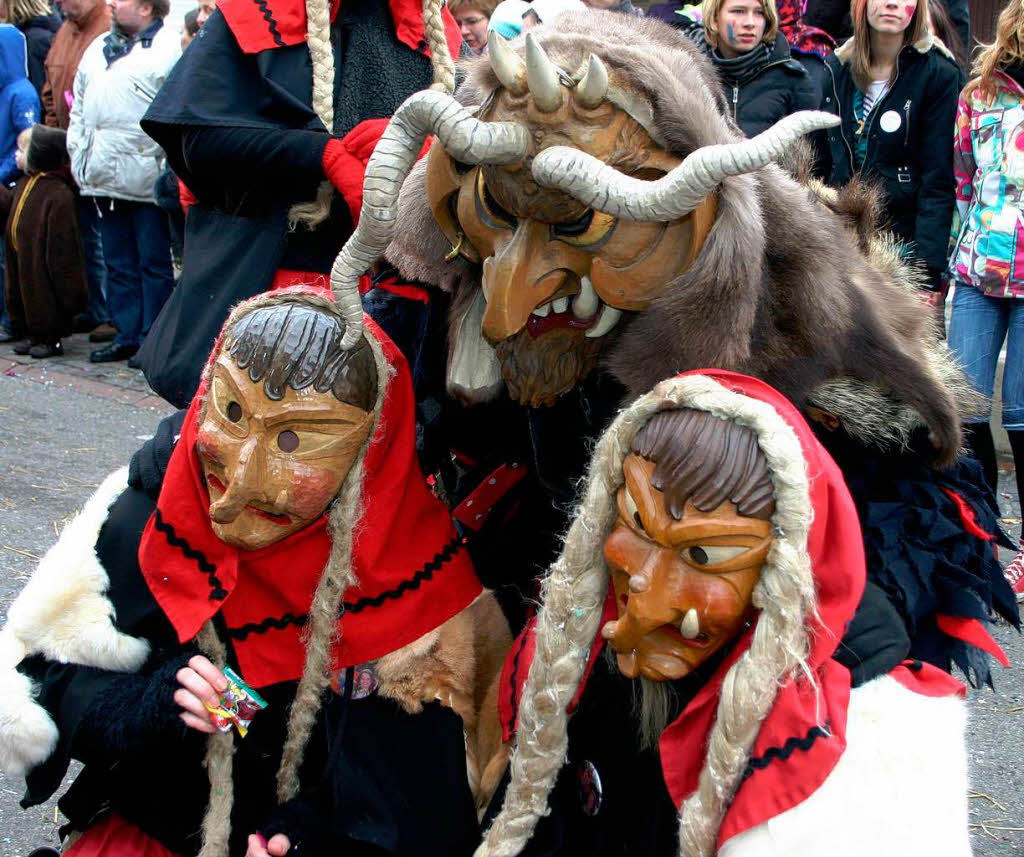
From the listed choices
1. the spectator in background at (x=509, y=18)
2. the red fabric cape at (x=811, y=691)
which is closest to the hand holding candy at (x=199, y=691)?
the red fabric cape at (x=811, y=691)

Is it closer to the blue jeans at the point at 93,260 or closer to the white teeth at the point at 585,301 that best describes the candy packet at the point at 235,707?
the white teeth at the point at 585,301

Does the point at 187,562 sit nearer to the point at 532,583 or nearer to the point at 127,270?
the point at 532,583

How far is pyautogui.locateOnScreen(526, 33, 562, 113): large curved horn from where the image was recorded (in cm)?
186

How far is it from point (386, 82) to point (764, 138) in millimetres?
1461

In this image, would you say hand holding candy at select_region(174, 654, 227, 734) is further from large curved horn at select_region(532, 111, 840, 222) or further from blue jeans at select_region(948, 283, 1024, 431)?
blue jeans at select_region(948, 283, 1024, 431)

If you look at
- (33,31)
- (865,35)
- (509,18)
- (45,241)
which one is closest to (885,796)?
(509,18)

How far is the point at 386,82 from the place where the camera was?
3059mm

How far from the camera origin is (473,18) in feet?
16.8

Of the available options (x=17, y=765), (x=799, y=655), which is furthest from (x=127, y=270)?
(x=799, y=655)

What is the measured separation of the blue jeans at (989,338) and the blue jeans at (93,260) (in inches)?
187

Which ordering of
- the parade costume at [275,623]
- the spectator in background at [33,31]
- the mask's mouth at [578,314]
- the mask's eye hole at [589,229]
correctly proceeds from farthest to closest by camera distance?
the spectator in background at [33,31]
the parade costume at [275,623]
the mask's mouth at [578,314]
the mask's eye hole at [589,229]

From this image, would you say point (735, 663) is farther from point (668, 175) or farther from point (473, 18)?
point (473, 18)

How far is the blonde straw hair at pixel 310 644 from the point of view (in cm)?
232

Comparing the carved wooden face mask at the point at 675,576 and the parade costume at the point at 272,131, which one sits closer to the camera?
the carved wooden face mask at the point at 675,576
